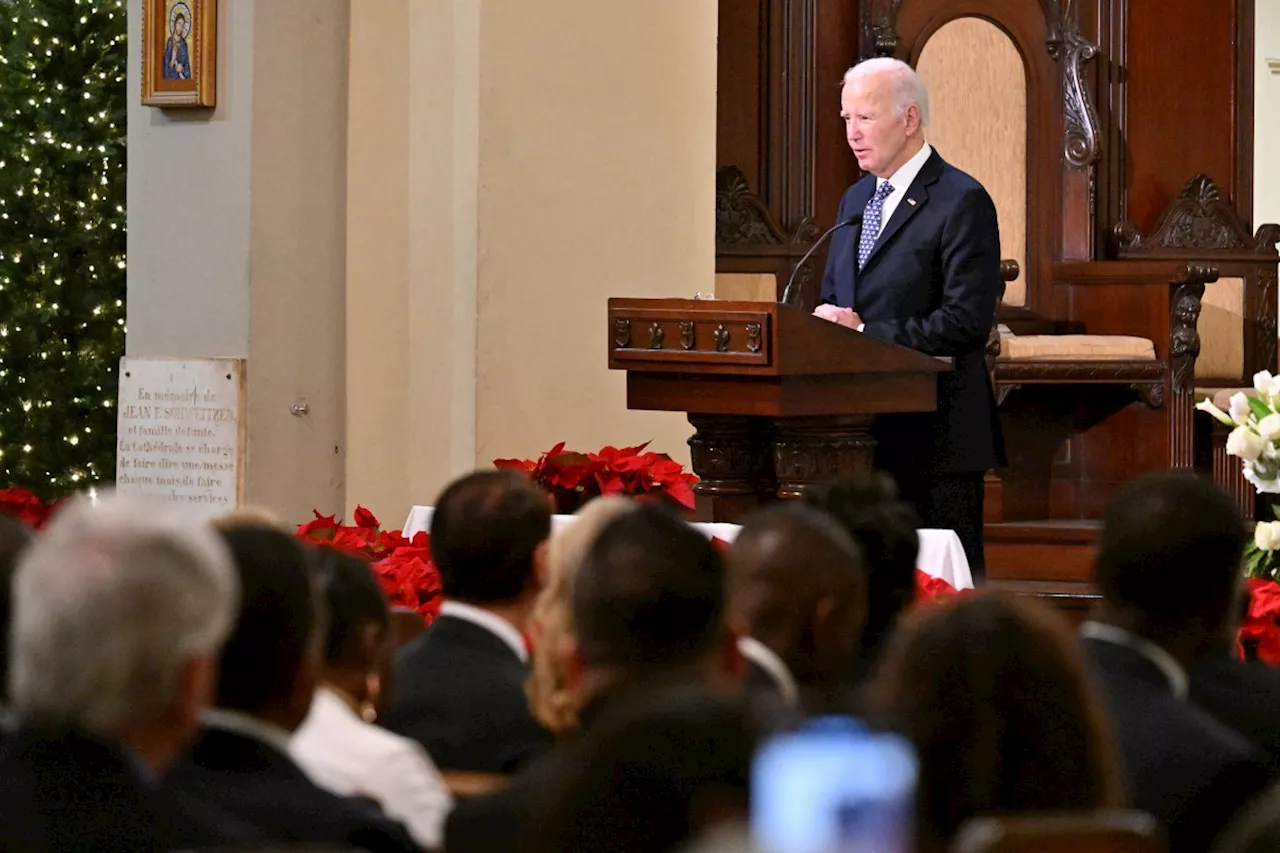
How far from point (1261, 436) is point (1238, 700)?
183 cm

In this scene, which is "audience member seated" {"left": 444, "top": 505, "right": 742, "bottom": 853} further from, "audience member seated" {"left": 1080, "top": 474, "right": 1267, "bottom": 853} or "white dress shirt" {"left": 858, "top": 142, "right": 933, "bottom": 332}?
"white dress shirt" {"left": 858, "top": 142, "right": 933, "bottom": 332}

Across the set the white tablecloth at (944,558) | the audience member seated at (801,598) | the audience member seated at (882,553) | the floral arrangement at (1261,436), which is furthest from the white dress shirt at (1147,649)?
the white tablecloth at (944,558)

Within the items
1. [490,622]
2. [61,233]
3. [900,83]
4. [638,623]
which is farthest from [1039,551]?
[638,623]

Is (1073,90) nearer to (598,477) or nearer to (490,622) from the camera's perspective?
(598,477)

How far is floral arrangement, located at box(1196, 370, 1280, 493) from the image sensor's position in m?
4.21

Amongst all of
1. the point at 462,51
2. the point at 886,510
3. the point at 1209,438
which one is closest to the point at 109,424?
the point at 462,51

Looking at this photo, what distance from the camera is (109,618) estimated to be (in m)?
1.86

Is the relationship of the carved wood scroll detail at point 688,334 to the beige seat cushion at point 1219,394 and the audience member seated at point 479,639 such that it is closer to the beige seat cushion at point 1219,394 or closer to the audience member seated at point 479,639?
the audience member seated at point 479,639

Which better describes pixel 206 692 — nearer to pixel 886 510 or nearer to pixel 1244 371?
pixel 886 510

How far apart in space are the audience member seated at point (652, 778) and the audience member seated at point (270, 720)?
61cm

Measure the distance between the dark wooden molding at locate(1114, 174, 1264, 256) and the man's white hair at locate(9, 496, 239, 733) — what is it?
7983 millimetres

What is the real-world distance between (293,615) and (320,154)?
5370mm

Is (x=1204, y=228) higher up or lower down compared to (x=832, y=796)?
higher up

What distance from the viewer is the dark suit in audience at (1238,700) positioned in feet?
8.20
